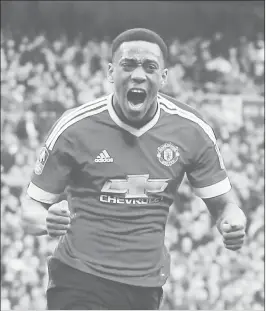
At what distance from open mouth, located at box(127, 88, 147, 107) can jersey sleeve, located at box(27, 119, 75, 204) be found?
0.70ft

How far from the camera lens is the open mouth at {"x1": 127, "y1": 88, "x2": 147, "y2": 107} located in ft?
6.90

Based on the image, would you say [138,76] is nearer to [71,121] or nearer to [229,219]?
[71,121]

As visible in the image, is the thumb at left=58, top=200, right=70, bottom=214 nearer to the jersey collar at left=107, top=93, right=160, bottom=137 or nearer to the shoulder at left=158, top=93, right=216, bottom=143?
the jersey collar at left=107, top=93, right=160, bottom=137

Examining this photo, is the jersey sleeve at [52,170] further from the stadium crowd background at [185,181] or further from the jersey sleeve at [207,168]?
the stadium crowd background at [185,181]

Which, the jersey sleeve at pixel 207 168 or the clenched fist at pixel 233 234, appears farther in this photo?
the jersey sleeve at pixel 207 168

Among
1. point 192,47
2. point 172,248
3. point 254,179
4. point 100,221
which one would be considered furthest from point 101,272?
point 192,47

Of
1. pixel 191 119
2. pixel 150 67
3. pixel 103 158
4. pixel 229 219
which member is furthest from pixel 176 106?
pixel 229 219

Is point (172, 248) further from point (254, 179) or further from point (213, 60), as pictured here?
point (213, 60)

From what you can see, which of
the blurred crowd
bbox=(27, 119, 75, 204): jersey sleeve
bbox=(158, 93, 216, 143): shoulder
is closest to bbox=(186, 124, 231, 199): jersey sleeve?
bbox=(158, 93, 216, 143): shoulder

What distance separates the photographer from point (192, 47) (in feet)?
21.5

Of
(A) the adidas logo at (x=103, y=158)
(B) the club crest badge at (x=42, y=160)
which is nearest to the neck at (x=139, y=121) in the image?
(A) the adidas logo at (x=103, y=158)

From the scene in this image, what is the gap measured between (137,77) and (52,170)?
1.19 feet

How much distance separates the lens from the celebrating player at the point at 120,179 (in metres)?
2.12

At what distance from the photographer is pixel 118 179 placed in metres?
2.14
